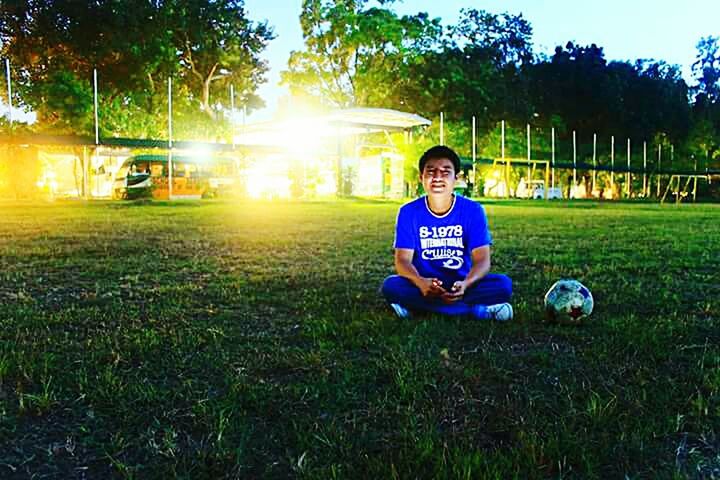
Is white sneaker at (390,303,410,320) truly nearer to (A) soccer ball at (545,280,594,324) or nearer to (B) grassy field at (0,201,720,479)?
(B) grassy field at (0,201,720,479)

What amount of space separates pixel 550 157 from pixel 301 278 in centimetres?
3162

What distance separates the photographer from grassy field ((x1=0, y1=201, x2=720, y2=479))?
6.27 feet

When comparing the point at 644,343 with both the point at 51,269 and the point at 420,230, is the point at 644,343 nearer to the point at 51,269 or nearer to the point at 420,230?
the point at 420,230

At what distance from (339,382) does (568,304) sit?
5.11 ft

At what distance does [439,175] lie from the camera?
3.79 meters

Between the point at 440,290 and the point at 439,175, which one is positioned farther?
the point at 439,175

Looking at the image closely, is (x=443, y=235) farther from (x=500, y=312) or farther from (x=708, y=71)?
(x=708, y=71)

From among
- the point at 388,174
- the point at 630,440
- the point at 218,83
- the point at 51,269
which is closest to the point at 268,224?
the point at 51,269

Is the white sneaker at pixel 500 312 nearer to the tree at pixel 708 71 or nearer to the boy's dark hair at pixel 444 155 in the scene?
the boy's dark hair at pixel 444 155

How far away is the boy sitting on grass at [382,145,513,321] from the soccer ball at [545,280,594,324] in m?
0.25

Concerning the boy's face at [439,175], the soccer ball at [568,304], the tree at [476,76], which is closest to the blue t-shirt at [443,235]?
the boy's face at [439,175]

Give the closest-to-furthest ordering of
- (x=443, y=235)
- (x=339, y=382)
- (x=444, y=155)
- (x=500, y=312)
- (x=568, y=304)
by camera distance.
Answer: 1. (x=339, y=382)
2. (x=568, y=304)
3. (x=500, y=312)
4. (x=444, y=155)
5. (x=443, y=235)

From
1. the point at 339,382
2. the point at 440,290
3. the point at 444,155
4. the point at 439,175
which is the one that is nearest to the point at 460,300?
the point at 440,290

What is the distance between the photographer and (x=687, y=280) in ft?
16.9
